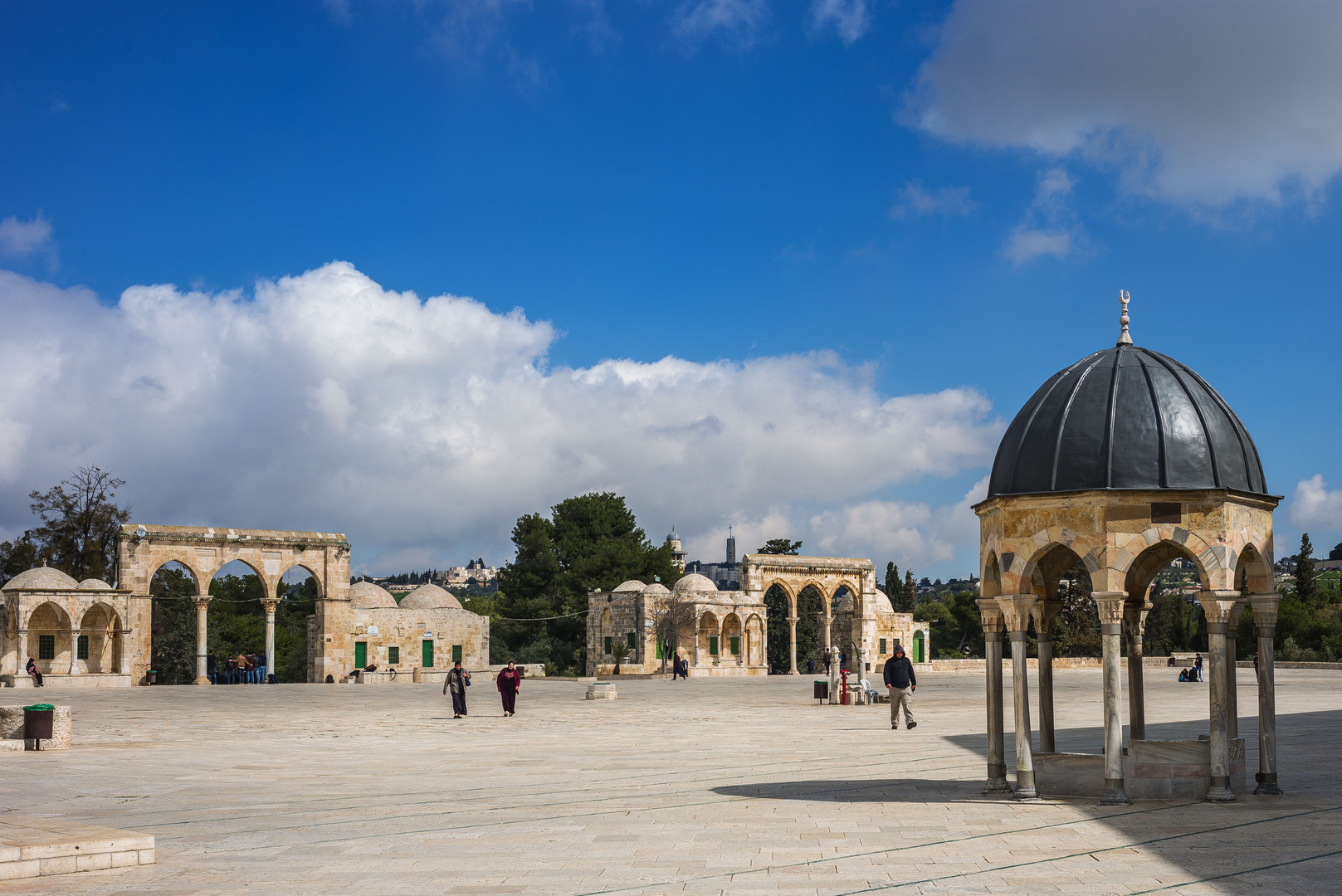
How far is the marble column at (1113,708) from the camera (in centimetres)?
936

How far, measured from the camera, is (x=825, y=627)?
51938 millimetres

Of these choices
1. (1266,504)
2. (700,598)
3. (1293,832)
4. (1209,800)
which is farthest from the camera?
(700,598)

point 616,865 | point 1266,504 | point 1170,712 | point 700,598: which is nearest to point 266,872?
A: point 616,865

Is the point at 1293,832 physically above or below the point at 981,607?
below

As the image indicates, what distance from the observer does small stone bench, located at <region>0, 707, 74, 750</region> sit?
49.3 ft

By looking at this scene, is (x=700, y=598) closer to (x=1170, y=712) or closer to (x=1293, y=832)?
(x=1170, y=712)

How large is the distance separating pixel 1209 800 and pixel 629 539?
199 ft

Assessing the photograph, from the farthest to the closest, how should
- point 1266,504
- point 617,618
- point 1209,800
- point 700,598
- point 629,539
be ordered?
point 629,539, point 617,618, point 700,598, point 1266,504, point 1209,800

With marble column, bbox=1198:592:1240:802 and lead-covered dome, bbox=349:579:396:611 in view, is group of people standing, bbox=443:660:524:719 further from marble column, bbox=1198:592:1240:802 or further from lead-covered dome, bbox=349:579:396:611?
lead-covered dome, bbox=349:579:396:611

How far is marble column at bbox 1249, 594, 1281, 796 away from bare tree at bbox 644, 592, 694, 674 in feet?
124

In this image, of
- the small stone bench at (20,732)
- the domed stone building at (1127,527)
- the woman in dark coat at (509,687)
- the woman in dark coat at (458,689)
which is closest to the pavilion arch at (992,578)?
the domed stone building at (1127,527)

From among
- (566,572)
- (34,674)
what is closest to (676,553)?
(566,572)

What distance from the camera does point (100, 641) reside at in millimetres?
40156

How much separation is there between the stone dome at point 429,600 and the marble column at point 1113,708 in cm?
3971
